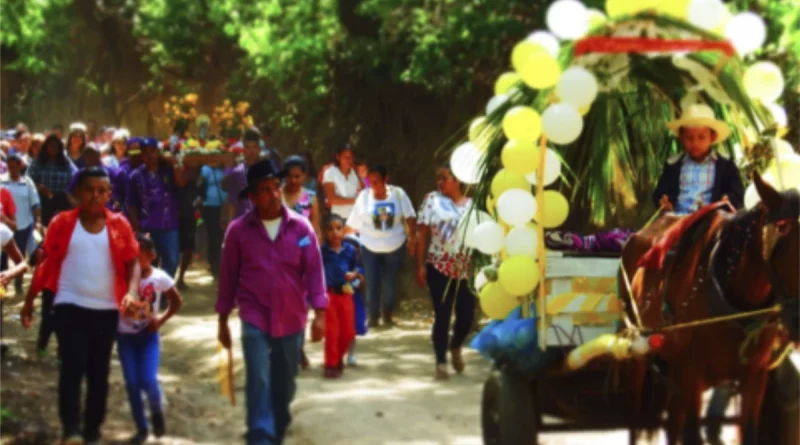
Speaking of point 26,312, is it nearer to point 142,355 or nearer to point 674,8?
point 142,355

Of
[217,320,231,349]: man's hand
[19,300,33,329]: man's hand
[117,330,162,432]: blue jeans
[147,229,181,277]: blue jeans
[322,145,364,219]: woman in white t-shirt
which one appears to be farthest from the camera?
[322,145,364,219]: woman in white t-shirt

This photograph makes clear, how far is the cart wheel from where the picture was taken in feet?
26.0

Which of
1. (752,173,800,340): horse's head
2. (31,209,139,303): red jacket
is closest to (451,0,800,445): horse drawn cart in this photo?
(752,173,800,340): horse's head

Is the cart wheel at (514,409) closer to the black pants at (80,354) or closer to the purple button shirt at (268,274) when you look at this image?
the purple button shirt at (268,274)

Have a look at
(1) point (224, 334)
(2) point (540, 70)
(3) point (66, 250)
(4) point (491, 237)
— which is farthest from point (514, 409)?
(3) point (66, 250)

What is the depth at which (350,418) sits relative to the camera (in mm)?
11156

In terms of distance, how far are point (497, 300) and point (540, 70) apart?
5.12 ft

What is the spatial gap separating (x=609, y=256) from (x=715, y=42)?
58.9 inches

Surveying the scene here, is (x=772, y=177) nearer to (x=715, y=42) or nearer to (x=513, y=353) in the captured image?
(x=715, y=42)

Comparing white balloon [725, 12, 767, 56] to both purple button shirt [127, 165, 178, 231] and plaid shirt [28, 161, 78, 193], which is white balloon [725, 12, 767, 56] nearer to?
purple button shirt [127, 165, 178, 231]

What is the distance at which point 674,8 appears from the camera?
7.73 metres

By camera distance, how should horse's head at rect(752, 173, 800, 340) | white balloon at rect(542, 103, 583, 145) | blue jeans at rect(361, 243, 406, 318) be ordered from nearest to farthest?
horse's head at rect(752, 173, 800, 340)
white balloon at rect(542, 103, 583, 145)
blue jeans at rect(361, 243, 406, 318)

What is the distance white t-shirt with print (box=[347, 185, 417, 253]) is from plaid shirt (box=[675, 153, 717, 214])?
7076mm

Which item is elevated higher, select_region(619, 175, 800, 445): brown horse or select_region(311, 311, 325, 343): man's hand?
select_region(619, 175, 800, 445): brown horse
